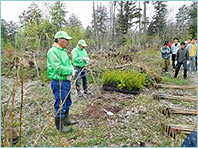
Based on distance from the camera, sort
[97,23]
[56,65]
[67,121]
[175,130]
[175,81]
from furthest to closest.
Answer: [97,23]
[175,81]
[67,121]
[175,130]
[56,65]

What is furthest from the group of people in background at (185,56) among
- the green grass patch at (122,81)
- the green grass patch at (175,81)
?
the green grass patch at (122,81)

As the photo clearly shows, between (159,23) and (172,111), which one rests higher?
(159,23)

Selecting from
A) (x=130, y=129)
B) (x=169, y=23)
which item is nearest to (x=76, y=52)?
(x=130, y=129)

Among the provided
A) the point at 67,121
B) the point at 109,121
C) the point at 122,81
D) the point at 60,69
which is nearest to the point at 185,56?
the point at 122,81

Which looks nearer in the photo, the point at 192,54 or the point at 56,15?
the point at 192,54

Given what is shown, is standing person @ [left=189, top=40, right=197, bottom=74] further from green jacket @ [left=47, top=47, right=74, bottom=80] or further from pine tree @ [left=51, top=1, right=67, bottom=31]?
green jacket @ [left=47, top=47, right=74, bottom=80]

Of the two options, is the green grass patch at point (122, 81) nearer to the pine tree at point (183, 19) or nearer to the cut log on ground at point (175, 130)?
the cut log on ground at point (175, 130)

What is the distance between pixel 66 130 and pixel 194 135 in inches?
90.0

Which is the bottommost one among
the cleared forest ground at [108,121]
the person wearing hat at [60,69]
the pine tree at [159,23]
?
the cleared forest ground at [108,121]

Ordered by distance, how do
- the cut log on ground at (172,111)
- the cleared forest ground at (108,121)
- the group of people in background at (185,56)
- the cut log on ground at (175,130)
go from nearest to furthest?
the cleared forest ground at (108,121), the cut log on ground at (175,130), the cut log on ground at (172,111), the group of people in background at (185,56)

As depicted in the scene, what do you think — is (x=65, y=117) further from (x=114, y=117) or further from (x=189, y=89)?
(x=189, y=89)

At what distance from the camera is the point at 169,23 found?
28719 mm

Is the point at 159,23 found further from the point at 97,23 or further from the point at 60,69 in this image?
the point at 60,69

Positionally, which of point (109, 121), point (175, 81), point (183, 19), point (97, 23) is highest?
point (183, 19)
